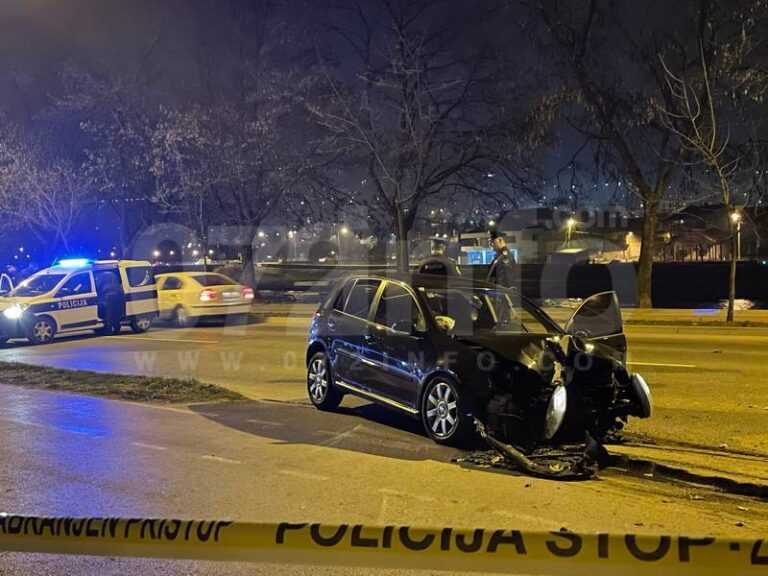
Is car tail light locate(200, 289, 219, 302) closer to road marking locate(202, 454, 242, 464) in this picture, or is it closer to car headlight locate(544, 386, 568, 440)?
road marking locate(202, 454, 242, 464)

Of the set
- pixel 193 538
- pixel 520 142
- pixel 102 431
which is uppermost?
pixel 520 142

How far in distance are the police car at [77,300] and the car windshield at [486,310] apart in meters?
12.8

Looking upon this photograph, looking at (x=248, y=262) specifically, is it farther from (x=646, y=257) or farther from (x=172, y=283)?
(x=646, y=257)

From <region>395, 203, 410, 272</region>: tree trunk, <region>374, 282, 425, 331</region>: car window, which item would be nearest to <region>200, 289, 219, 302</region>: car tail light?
<region>395, 203, 410, 272</region>: tree trunk

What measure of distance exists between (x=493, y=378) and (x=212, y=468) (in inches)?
102

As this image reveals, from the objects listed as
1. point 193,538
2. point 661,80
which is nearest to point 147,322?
point 661,80

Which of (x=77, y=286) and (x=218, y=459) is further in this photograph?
(x=77, y=286)

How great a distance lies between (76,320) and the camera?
18234 mm

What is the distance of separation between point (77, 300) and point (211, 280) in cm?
403

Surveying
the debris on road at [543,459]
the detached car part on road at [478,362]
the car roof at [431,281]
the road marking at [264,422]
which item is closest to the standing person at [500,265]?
the detached car part on road at [478,362]

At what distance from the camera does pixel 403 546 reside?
2992 millimetres

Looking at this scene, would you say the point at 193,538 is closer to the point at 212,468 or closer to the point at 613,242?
the point at 212,468

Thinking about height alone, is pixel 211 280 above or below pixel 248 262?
below

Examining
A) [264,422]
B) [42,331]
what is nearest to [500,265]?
[264,422]
